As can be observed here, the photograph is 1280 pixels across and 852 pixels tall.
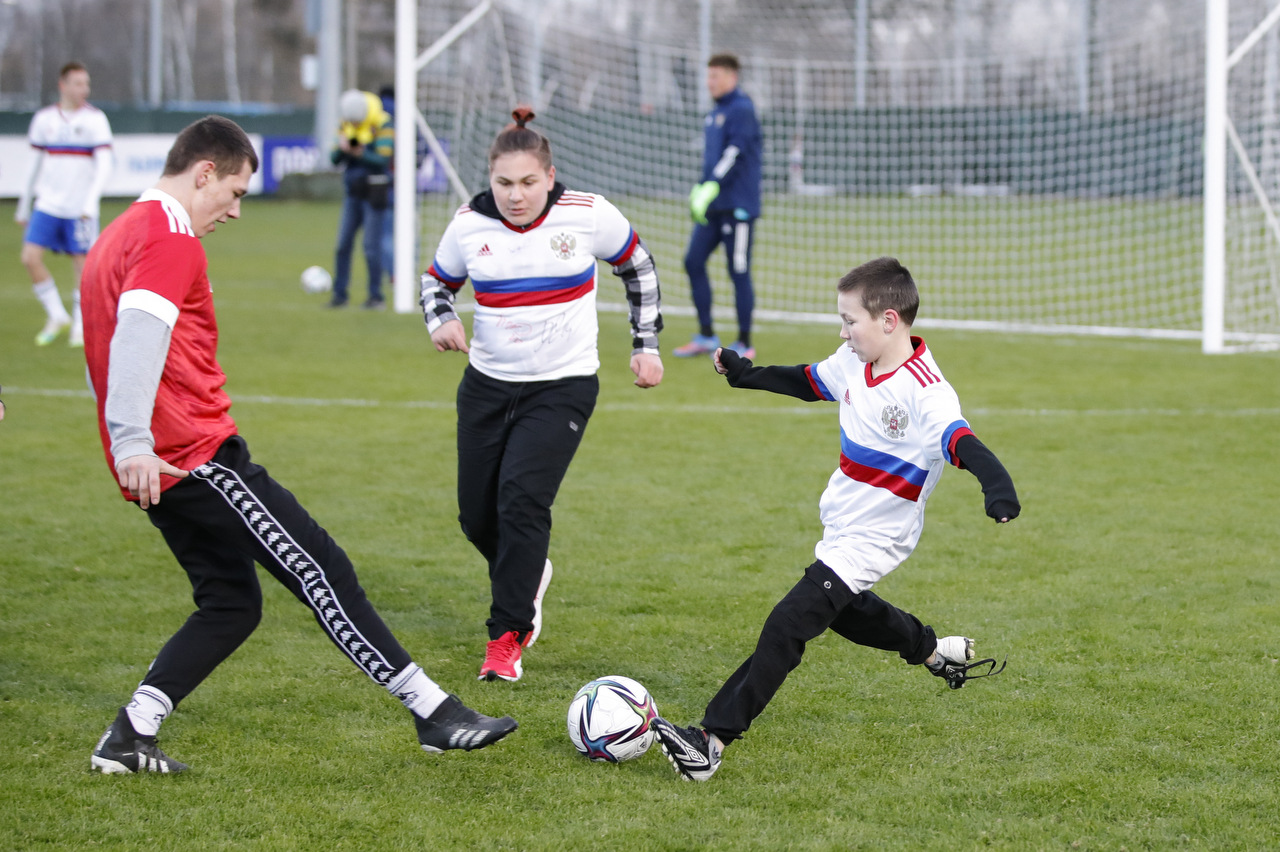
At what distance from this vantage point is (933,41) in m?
24.6

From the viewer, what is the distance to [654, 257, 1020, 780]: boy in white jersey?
3641mm

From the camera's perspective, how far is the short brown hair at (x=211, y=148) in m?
3.51

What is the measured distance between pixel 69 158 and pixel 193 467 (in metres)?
8.67

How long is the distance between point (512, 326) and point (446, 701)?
1.42m

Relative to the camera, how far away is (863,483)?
12.5 ft

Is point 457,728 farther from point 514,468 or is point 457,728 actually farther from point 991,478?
point 991,478

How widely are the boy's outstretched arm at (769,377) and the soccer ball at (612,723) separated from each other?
942 mm

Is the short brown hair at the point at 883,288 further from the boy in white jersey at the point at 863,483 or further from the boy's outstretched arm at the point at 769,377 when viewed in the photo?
the boy's outstretched arm at the point at 769,377

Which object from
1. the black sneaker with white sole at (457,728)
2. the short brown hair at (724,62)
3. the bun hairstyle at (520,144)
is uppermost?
the short brown hair at (724,62)

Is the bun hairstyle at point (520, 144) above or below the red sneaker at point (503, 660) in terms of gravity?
above

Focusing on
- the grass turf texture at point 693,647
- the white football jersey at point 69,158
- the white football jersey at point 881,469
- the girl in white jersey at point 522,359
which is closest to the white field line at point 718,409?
the grass turf texture at point 693,647

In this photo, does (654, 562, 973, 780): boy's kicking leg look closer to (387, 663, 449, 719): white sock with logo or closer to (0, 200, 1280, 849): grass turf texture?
(0, 200, 1280, 849): grass turf texture

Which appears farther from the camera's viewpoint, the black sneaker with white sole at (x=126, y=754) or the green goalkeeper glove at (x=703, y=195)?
the green goalkeeper glove at (x=703, y=195)

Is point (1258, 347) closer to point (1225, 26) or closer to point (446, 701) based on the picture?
point (1225, 26)
